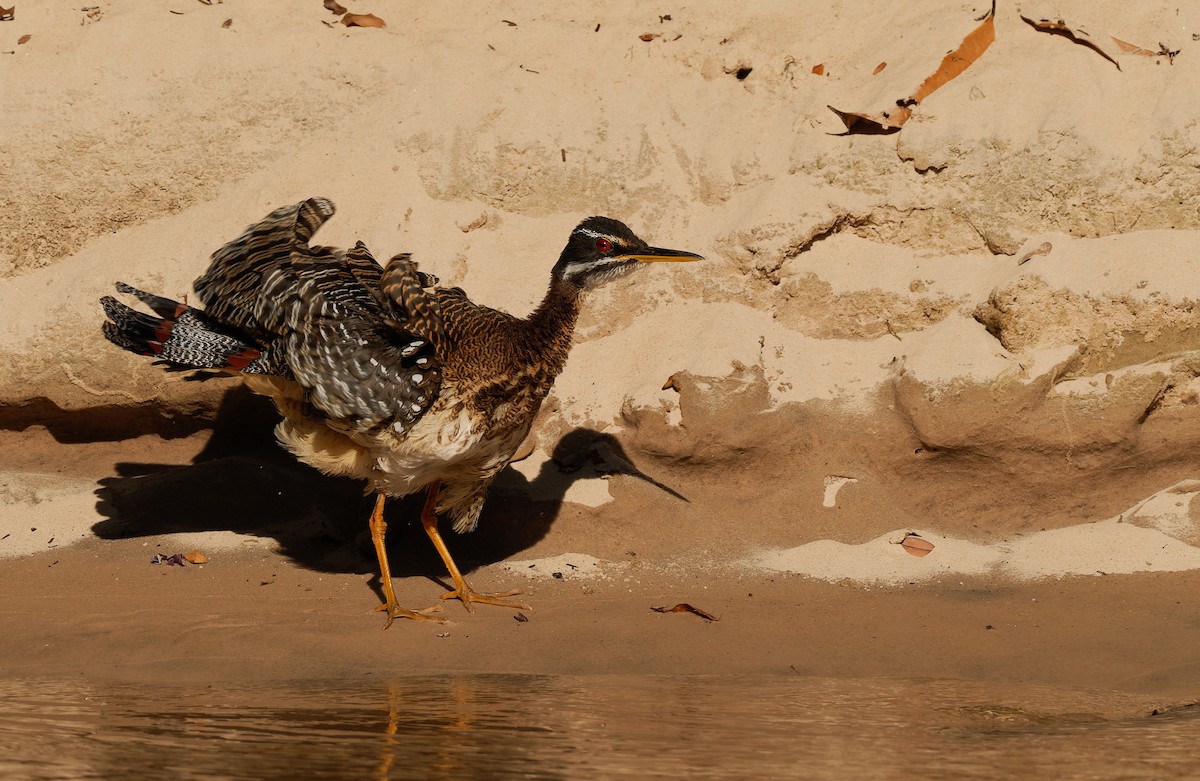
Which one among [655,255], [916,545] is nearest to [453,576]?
[655,255]

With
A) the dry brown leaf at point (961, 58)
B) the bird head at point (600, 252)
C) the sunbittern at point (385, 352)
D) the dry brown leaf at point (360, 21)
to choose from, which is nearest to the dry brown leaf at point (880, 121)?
the dry brown leaf at point (961, 58)

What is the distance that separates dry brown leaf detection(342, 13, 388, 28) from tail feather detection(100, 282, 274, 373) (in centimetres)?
260

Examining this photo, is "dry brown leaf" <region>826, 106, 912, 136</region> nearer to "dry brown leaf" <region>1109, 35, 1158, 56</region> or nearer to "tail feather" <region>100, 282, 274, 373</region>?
"dry brown leaf" <region>1109, 35, 1158, 56</region>

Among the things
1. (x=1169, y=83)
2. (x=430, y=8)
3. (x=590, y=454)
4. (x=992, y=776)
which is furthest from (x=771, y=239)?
(x=992, y=776)

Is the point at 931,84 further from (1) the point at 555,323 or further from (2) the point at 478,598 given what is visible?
(2) the point at 478,598

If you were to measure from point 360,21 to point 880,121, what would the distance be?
355cm

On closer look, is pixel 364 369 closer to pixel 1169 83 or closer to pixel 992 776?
pixel 992 776

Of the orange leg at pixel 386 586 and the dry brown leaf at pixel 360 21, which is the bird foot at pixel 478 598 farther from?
the dry brown leaf at pixel 360 21

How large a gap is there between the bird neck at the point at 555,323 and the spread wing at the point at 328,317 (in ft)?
2.05

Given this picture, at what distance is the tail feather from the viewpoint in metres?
6.80

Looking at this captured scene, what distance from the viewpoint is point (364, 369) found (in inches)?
253

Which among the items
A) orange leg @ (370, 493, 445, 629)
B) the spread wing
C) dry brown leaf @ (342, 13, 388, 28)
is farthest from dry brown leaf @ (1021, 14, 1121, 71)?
orange leg @ (370, 493, 445, 629)

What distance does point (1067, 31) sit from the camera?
7977 millimetres

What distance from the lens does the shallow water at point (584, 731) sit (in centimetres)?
421
